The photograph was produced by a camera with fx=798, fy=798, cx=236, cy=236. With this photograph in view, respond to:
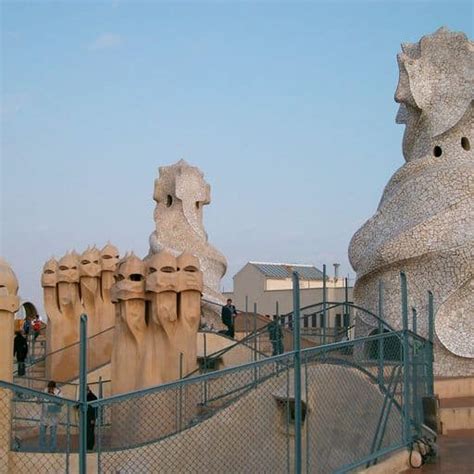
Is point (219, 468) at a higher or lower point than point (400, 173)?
lower

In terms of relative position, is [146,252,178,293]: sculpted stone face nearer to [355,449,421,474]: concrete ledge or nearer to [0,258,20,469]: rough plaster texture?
[0,258,20,469]: rough plaster texture

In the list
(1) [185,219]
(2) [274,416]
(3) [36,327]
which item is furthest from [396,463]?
(1) [185,219]

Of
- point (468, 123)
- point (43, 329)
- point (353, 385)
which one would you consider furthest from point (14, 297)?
point (43, 329)

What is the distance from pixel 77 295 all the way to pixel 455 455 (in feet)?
41.1

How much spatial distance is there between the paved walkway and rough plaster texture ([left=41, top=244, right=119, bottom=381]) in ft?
35.7

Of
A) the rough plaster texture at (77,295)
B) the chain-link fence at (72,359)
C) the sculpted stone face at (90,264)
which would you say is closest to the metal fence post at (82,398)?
the chain-link fence at (72,359)

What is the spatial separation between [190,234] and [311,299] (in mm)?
9085

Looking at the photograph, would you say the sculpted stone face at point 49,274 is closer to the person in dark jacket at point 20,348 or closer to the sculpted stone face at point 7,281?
the person in dark jacket at point 20,348

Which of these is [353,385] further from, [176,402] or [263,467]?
[176,402]

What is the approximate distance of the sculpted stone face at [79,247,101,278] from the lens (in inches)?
760

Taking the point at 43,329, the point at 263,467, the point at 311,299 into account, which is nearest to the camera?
the point at 263,467

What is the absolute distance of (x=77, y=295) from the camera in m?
19.5

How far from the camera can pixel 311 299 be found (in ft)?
106

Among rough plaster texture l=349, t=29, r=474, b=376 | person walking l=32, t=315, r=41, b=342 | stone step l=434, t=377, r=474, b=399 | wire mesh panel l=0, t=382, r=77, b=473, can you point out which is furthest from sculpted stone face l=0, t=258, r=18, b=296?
person walking l=32, t=315, r=41, b=342
